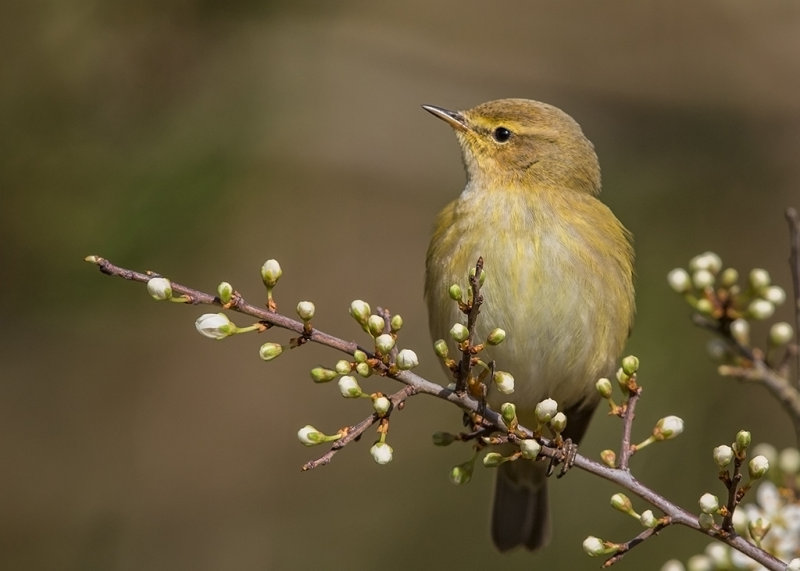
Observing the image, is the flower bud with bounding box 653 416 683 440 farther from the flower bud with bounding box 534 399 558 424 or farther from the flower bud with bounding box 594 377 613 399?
the flower bud with bounding box 534 399 558 424

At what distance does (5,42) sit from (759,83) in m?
4.80

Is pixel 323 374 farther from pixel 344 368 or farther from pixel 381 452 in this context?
pixel 381 452

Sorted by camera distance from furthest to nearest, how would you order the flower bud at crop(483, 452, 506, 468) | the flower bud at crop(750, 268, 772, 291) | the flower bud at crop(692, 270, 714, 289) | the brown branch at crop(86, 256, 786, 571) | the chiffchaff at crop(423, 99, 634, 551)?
the chiffchaff at crop(423, 99, 634, 551) → the flower bud at crop(692, 270, 714, 289) → the flower bud at crop(750, 268, 772, 291) → the flower bud at crop(483, 452, 506, 468) → the brown branch at crop(86, 256, 786, 571)

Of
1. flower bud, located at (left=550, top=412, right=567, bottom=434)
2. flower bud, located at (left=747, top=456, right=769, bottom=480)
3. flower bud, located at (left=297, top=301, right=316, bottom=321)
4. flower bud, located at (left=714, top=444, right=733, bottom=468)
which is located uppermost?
flower bud, located at (left=297, top=301, right=316, bottom=321)

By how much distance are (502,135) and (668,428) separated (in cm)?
218

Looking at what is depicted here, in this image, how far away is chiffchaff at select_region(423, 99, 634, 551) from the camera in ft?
13.8

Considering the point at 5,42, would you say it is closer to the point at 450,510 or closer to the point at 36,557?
the point at 36,557

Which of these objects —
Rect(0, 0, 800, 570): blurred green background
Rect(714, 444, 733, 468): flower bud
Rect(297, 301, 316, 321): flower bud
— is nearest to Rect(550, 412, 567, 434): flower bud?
Rect(714, 444, 733, 468): flower bud

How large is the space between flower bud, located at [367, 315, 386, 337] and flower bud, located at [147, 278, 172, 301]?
21.4 inches

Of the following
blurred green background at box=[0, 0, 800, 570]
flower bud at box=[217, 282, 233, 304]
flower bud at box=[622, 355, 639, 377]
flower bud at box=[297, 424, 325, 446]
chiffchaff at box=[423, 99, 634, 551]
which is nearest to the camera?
flower bud at box=[217, 282, 233, 304]

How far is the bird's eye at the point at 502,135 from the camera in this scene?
4871 mm

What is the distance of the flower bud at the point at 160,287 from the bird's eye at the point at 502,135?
2.47m

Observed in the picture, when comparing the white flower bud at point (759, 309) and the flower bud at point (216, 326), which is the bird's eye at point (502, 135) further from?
the flower bud at point (216, 326)

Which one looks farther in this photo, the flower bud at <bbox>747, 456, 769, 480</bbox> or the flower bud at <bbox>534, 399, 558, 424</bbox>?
the flower bud at <bbox>534, 399, 558, 424</bbox>
